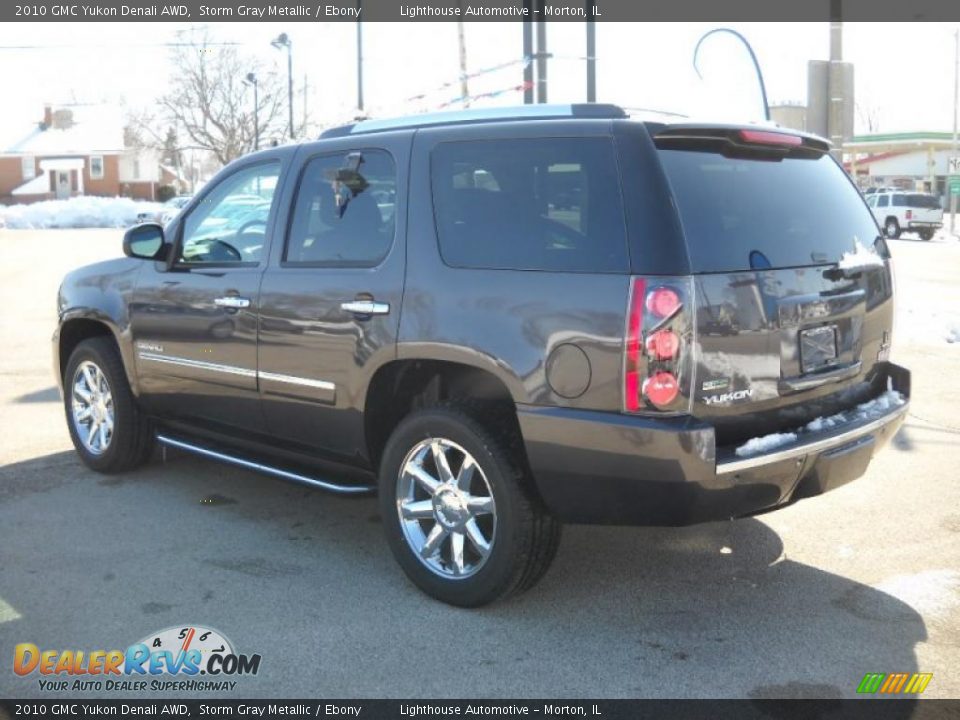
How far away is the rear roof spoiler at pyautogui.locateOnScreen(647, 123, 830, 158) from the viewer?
3.87 m

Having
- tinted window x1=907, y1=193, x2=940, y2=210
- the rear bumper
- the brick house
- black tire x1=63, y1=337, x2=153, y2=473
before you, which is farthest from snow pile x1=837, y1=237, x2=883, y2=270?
the brick house

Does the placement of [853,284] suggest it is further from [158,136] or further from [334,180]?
[158,136]

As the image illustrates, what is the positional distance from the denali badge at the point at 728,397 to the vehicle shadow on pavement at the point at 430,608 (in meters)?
0.95

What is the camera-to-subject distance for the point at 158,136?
78500 millimetres

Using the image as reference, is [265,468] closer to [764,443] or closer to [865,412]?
[764,443]

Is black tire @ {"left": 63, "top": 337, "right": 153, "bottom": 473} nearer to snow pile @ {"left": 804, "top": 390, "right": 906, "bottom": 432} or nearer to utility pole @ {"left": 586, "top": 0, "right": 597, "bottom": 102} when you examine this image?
snow pile @ {"left": 804, "top": 390, "right": 906, "bottom": 432}

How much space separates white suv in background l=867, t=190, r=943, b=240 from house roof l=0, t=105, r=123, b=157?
5427cm

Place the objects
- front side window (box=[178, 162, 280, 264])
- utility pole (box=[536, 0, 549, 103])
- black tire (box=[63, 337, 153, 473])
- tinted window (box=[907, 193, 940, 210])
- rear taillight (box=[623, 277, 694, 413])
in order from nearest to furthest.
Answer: rear taillight (box=[623, 277, 694, 413]) < front side window (box=[178, 162, 280, 264]) < black tire (box=[63, 337, 153, 473]) < utility pole (box=[536, 0, 549, 103]) < tinted window (box=[907, 193, 940, 210])
